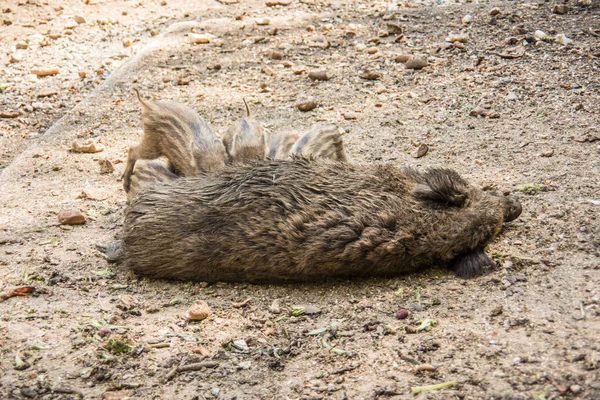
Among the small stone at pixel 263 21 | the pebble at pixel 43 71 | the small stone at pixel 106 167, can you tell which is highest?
the small stone at pixel 263 21

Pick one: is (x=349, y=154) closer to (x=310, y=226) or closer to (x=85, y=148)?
(x=310, y=226)

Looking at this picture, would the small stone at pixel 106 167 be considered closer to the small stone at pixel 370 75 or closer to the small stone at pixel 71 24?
the small stone at pixel 370 75

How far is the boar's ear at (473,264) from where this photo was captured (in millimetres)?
4281

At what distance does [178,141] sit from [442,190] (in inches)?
79.8

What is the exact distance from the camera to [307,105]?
273 inches

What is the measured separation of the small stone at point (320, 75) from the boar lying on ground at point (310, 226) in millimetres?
2895

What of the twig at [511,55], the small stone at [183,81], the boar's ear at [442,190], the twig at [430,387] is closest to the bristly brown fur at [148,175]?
the boar's ear at [442,190]

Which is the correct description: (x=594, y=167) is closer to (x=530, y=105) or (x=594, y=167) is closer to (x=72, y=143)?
(x=530, y=105)

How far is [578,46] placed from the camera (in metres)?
7.22

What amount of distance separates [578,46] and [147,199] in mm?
4682

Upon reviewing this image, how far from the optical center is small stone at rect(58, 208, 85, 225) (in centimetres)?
543

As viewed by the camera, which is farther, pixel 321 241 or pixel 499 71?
pixel 499 71

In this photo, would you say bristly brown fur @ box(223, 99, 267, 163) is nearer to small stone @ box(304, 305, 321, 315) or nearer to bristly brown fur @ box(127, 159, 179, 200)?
bristly brown fur @ box(127, 159, 179, 200)

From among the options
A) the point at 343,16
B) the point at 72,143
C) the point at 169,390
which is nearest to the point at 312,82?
the point at 343,16
